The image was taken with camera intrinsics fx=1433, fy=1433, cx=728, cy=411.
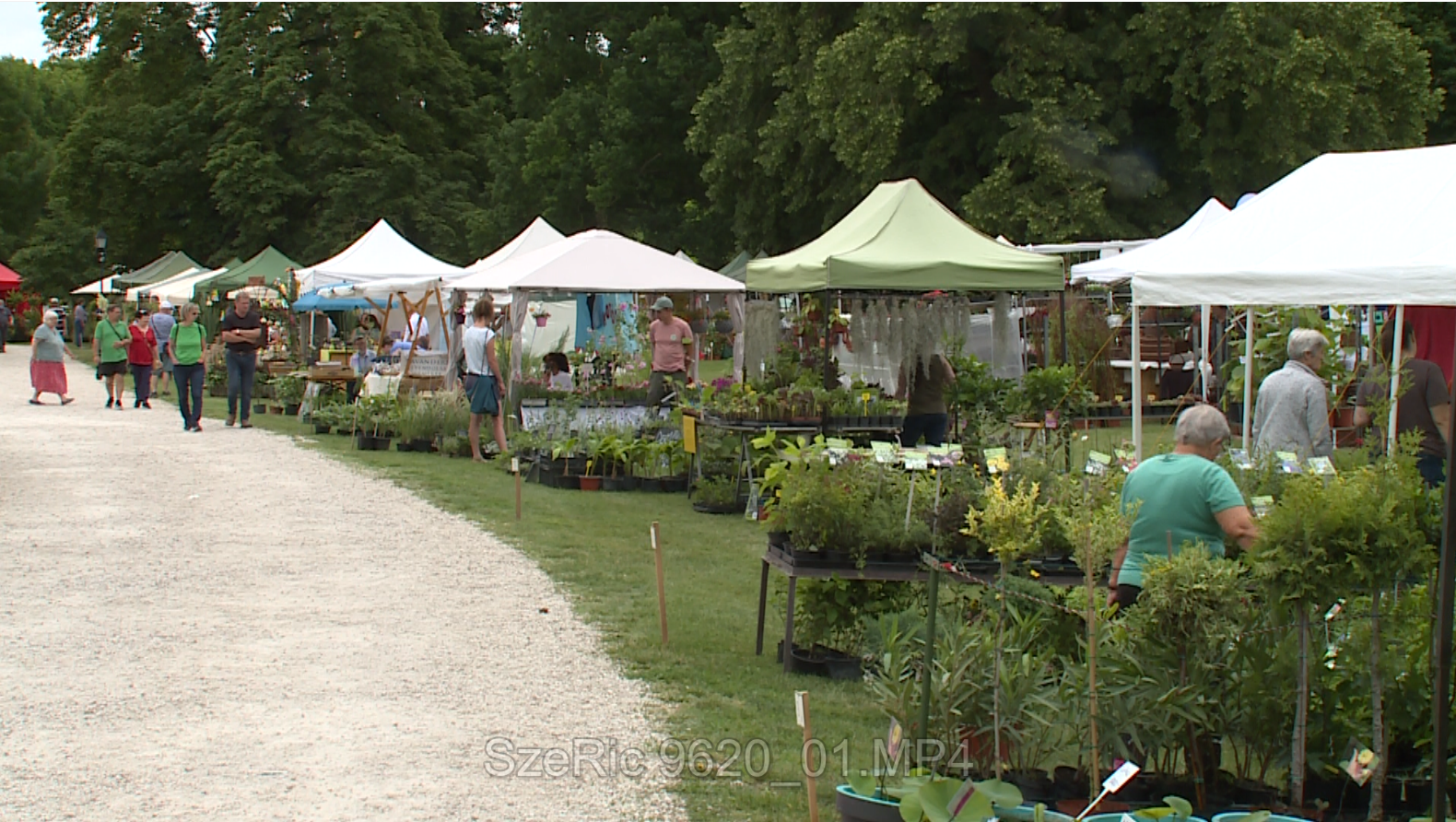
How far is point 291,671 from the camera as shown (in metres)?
6.71

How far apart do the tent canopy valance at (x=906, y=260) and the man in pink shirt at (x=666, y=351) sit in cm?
298

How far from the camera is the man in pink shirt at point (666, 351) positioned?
15.7 m

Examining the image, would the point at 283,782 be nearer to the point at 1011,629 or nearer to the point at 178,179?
the point at 1011,629

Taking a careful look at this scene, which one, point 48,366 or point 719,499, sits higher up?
point 48,366

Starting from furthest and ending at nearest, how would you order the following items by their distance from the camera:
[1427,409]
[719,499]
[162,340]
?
[162,340]
[719,499]
[1427,409]

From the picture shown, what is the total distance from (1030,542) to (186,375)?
15984mm

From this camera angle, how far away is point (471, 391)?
15523mm

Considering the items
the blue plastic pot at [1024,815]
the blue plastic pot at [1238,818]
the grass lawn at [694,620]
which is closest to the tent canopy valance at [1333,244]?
the grass lawn at [694,620]

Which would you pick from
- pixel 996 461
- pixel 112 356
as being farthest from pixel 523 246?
pixel 996 461

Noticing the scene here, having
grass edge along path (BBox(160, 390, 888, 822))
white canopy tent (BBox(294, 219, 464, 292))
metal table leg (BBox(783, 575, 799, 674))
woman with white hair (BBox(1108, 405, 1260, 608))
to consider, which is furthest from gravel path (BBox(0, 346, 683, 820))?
white canopy tent (BBox(294, 219, 464, 292))

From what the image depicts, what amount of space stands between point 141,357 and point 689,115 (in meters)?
18.3

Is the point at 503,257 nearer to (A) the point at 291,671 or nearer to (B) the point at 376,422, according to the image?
(B) the point at 376,422

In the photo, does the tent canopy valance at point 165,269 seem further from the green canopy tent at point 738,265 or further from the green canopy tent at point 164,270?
the green canopy tent at point 738,265

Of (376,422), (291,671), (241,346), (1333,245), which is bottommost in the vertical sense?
(291,671)
